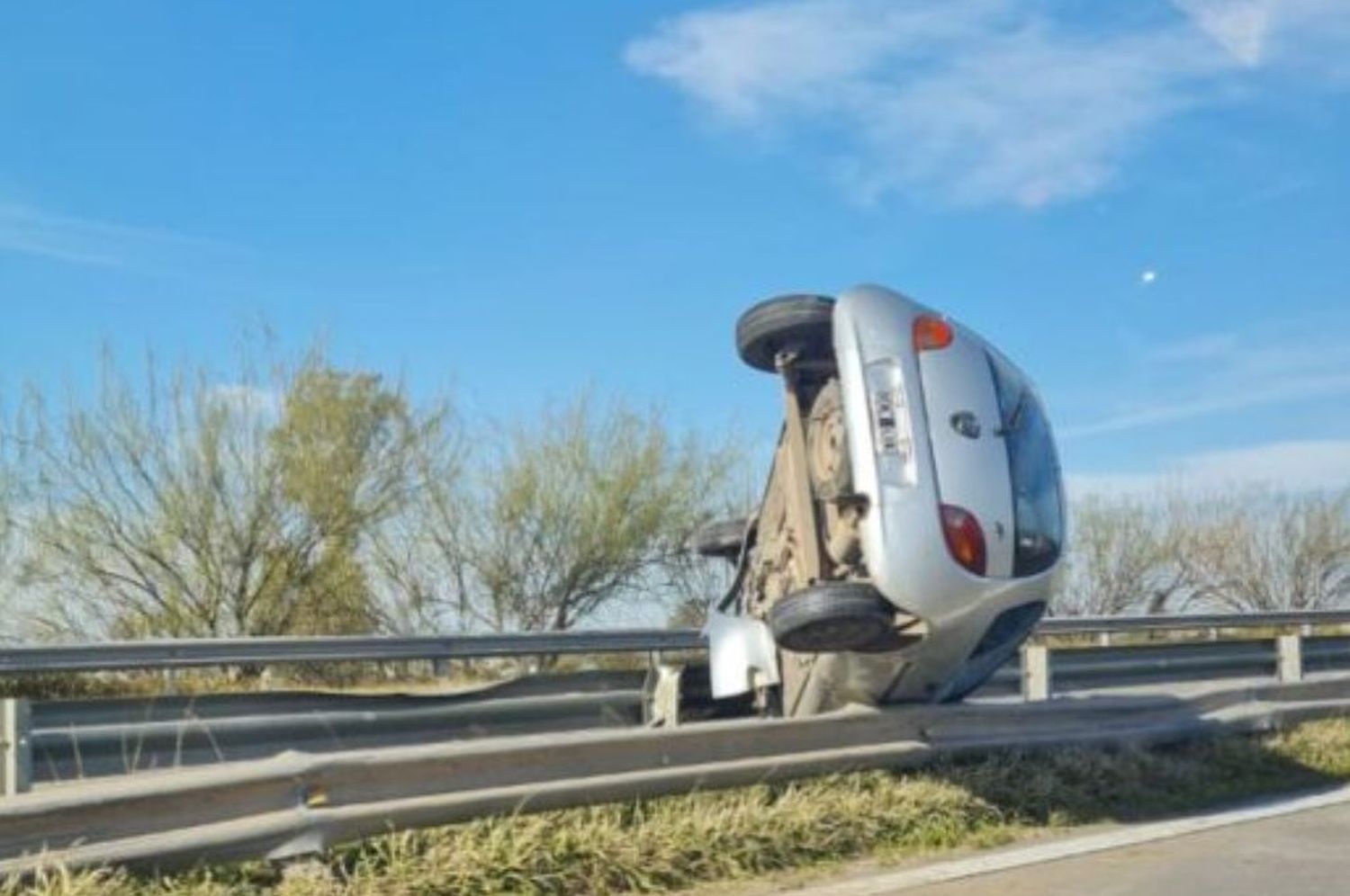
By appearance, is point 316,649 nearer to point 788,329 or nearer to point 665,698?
point 665,698


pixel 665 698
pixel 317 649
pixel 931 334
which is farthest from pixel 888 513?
pixel 317 649

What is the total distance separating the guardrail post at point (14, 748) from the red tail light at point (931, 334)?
4198 millimetres

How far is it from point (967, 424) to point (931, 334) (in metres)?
0.48

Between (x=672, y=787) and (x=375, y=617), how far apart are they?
1648 centimetres

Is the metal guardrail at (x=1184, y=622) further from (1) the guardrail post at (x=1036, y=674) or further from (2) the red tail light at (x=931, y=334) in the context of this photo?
(2) the red tail light at (x=931, y=334)

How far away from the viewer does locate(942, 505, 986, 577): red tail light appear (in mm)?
6969

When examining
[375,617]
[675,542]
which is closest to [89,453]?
[375,617]

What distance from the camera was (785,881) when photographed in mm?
6363

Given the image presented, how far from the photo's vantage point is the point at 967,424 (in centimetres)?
721

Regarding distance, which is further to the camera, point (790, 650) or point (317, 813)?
point (790, 650)

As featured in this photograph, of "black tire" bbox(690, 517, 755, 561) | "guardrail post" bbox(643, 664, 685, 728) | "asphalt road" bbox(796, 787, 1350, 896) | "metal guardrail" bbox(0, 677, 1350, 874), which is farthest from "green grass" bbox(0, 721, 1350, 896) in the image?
"black tire" bbox(690, 517, 755, 561)

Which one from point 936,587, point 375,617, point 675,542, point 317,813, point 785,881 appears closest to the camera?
point 317,813

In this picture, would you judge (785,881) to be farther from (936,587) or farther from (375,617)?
(375,617)

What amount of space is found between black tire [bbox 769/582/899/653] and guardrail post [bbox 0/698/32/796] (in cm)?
325
